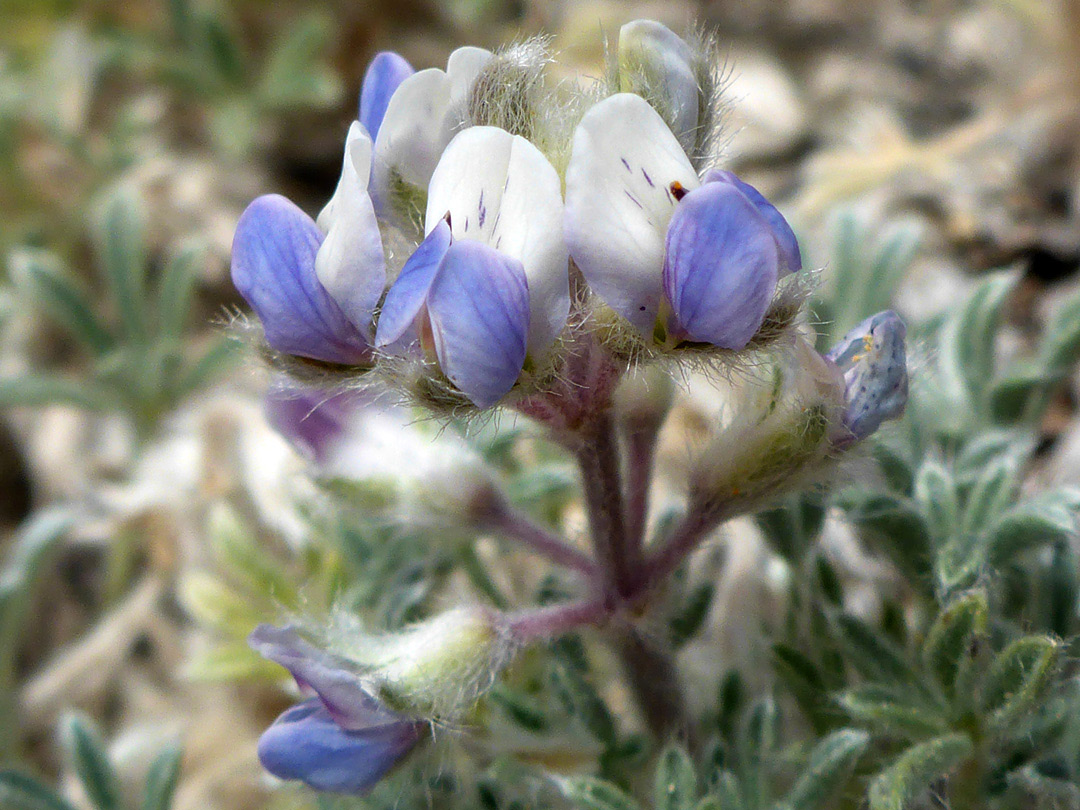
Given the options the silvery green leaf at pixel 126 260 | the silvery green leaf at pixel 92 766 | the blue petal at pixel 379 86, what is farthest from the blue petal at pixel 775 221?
the silvery green leaf at pixel 126 260

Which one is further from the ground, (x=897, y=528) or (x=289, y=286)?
(x=289, y=286)

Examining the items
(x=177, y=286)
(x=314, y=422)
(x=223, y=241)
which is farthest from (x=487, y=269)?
(x=223, y=241)

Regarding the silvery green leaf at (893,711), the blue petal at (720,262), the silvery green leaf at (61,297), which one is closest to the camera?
the blue petal at (720,262)

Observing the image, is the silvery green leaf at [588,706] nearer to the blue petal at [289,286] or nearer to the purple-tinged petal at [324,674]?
the purple-tinged petal at [324,674]

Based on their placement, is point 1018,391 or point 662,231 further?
point 1018,391

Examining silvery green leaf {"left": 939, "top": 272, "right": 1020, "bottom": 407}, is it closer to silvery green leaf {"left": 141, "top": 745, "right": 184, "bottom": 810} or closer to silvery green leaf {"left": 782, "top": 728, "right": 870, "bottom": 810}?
silvery green leaf {"left": 782, "top": 728, "right": 870, "bottom": 810}

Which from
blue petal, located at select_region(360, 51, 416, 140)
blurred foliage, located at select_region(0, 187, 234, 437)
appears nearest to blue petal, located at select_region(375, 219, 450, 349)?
blue petal, located at select_region(360, 51, 416, 140)

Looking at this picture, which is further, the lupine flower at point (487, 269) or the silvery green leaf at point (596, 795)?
the silvery green leaf at point (596, 795)

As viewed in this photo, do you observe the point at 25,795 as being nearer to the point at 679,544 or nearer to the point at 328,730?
the point at 328,730
